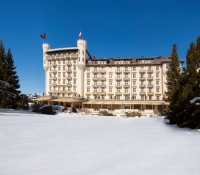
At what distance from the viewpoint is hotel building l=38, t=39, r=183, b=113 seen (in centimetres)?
4772

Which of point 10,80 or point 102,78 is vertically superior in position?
point 102,78

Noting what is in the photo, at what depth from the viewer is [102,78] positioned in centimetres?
5012

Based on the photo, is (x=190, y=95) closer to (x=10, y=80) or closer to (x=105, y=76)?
(x=10, y=80)

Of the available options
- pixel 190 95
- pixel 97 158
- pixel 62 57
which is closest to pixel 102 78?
pixel 62 57

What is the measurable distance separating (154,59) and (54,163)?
49578 millimetres

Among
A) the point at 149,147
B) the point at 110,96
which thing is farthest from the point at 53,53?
the point at 149,147

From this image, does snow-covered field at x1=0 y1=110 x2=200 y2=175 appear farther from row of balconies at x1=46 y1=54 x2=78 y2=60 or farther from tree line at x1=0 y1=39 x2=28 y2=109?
row of balconies at x1=46 y1=54 x2=78 y2=60

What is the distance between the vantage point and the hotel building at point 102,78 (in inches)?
1879

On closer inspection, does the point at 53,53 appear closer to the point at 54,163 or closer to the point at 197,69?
the point at 197,69

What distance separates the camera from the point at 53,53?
53.5 meters

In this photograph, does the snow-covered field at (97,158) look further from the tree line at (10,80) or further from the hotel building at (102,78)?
the hotel building at (102,78)

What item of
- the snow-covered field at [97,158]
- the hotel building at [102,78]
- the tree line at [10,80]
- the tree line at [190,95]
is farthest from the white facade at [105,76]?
the snow-covered field at [97,158]

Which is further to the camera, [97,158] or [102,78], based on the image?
[102,78]

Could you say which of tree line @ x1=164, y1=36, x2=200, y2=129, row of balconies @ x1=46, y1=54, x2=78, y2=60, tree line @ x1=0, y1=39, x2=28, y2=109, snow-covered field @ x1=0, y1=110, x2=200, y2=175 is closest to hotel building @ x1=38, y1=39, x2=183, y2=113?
row of balconies @ x1=46, y1=54, x2=78, y2=60
